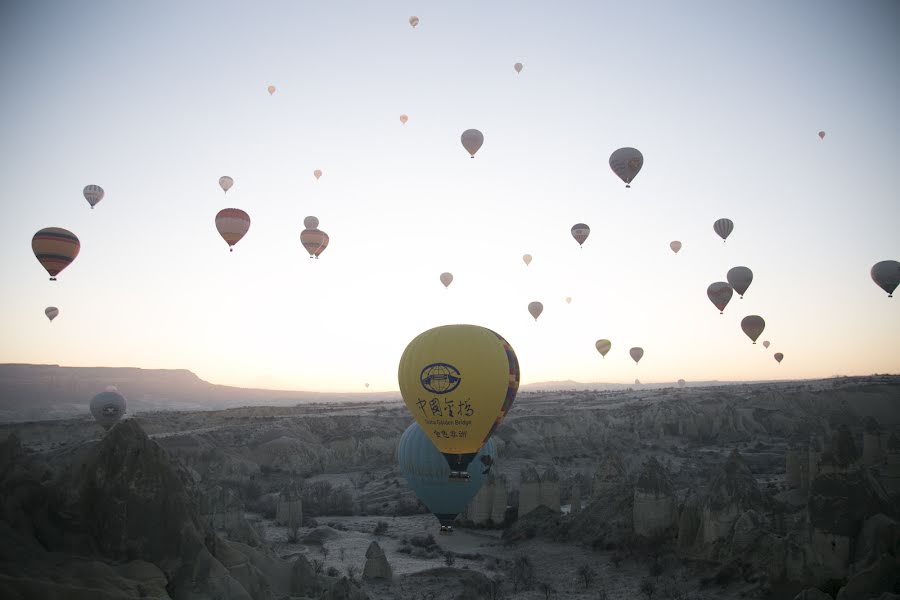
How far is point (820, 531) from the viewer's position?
20.8 metres

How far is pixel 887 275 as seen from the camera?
48656 mm

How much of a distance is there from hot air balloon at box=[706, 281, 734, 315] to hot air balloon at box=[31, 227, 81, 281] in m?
45.5

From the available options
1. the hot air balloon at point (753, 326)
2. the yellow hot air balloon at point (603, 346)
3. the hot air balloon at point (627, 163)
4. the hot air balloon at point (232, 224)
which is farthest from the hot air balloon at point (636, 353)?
the hot air balloon at point (232, 224)

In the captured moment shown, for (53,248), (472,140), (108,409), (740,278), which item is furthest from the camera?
(108,409)

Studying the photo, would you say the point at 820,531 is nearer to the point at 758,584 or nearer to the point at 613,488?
the point at 758,584

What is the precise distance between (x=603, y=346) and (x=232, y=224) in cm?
5136

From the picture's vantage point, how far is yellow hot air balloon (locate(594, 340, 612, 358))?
8044 centimetres

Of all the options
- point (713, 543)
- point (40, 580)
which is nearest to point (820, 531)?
point (713, 543)

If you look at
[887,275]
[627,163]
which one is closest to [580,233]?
[627,163]

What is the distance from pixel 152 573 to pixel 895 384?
9652 cm

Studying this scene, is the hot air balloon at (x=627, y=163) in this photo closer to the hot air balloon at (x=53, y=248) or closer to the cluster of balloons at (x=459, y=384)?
the cluster of balloons at (x=459, y=384)

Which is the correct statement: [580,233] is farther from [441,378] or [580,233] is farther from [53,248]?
[53,248]

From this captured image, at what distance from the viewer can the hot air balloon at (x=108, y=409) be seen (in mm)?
63125

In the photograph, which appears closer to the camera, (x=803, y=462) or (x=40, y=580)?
(x=40, y=580)
